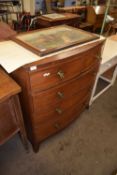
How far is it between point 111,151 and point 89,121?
36cm

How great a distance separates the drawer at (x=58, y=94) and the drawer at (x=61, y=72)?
0.05 m

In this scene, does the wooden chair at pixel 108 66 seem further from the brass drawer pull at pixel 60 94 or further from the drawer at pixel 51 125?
the brass drawer pull at pixel 60 94

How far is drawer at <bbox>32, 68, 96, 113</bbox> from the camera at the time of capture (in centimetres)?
89

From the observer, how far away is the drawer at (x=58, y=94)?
0.89m

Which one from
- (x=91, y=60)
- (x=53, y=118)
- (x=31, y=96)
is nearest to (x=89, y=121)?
(x=53, y=118)

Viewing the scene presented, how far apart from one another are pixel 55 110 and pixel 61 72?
0.34 m

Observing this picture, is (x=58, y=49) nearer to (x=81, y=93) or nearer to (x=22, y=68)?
(x=22, y=68)

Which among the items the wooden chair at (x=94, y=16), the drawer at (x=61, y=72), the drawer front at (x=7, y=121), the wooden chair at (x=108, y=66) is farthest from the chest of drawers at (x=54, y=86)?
the wooden chair at (x=94, y=16)

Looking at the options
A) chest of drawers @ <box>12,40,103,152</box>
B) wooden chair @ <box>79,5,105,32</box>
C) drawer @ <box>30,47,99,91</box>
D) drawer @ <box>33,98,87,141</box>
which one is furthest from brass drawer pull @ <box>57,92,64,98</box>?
wooden chair @ <box>79,5,105,32</box>

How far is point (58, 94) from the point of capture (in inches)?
38.1

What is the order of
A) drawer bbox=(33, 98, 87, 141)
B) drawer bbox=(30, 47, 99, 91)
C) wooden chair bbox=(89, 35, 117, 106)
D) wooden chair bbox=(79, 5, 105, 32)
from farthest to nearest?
1. wooden chair bbox=(79, 5, 105, 32)
2. wooden chair bbox=(89, 35, 117, 106)
3. drawer bbox=(33, 98, 87, 141)
4. drawer bbox=(30, 47, 99, 91)

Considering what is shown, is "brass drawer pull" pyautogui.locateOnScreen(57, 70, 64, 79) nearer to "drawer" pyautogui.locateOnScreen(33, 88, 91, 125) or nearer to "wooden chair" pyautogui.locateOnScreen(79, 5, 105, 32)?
"drawer" pyautogui.locateOnScreen(33, 88, 91, 125)

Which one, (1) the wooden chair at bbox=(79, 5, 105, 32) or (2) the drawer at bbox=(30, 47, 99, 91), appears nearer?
(2) the drawer at bbox=(30, 47, 99, 91)

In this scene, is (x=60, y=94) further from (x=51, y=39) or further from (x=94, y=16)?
(x=94, y=16)
